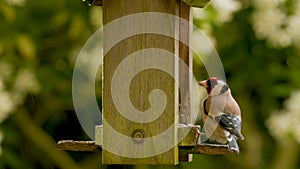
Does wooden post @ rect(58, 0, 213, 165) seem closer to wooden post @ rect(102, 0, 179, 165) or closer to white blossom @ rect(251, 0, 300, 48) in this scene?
wooden post @ rect(102, 0, 179, 165)

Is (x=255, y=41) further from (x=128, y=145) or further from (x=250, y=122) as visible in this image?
(x=128, y=145)

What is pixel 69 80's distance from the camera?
17.2 ft

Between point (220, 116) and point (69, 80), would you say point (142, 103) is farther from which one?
point (69, 80)

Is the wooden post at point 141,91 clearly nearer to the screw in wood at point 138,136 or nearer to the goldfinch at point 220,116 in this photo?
the screw in wood at point 138,136

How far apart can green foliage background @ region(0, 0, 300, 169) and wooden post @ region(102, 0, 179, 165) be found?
53.5 inches

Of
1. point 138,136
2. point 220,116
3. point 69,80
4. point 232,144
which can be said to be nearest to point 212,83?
point 220,116

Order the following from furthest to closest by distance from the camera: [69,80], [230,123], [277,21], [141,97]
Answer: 1. [69,80]
2. [277,21]
3. [230,123]
4. [141,97]

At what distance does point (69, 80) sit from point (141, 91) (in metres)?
2.41

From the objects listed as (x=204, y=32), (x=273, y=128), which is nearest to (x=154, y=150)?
(x=204, y=32)

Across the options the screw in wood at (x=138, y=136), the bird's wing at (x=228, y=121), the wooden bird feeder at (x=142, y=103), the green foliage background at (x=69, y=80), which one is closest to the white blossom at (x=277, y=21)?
the green foliage background at (x=69, y=80)

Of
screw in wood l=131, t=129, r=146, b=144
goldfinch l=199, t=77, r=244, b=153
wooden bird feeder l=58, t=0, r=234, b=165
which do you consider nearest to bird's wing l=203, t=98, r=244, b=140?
goldfinch l=199, t=77, r=244, b=153

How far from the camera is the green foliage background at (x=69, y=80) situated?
4.92 m

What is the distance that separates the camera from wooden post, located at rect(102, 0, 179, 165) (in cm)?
A: 285

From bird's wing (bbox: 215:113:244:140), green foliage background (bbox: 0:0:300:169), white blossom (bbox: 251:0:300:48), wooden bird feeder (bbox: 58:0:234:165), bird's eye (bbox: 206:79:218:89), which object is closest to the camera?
wooden bird feeder (bbox: 58:0:234:165)
